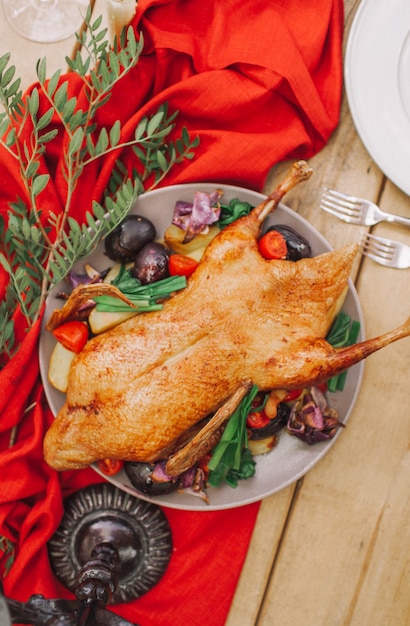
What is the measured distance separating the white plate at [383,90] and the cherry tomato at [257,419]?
27.1 inches

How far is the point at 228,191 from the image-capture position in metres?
1.69

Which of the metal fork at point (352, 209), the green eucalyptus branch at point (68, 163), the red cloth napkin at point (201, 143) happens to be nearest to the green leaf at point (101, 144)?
the green eucalyptus branch at point (68, 163)

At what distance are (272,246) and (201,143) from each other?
1.20 feet

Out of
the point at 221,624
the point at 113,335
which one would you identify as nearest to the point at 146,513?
the point at 221,624

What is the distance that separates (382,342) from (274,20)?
87cm

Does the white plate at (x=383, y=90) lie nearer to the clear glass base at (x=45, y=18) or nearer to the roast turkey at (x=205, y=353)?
the roast turkey at (x=205, y=353)

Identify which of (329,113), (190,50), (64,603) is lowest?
(64,603)

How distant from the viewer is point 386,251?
179 cm

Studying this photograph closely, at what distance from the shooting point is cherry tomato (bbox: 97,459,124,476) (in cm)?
167

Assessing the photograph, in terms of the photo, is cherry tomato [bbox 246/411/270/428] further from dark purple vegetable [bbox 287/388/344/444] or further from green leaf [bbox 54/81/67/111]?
green leaf [bbox 54/81/67/111]

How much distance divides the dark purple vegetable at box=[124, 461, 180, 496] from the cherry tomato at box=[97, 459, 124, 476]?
0.09 feet

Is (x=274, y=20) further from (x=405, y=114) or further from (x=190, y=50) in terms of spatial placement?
(x=405, y=114)

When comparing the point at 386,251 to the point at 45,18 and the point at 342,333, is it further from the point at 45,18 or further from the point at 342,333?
the point at 45,18

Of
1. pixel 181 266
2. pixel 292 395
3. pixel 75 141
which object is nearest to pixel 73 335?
pixel 181 266
